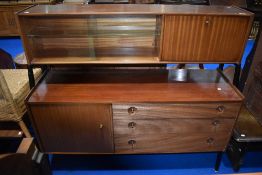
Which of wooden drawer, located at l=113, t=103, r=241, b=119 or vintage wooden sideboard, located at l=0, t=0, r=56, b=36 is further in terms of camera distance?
vintage wooden sideboard, located at l=0, t=0, r=56, b=36

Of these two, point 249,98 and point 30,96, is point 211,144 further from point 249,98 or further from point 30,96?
point 30,96

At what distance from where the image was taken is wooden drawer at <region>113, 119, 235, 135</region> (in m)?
1.47

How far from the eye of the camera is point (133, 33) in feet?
5.12

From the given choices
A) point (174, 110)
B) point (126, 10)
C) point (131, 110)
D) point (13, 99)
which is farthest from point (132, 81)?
point (13, 99)

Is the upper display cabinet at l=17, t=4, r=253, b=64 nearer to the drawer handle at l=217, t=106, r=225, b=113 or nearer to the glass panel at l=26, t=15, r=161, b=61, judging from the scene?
the glass panel at l=26, t=15, r=161, b=61

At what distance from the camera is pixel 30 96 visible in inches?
56.0

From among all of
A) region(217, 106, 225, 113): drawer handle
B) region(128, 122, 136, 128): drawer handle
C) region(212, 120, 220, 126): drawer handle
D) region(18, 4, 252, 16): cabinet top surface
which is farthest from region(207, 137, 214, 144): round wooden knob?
region(18, 4, 252, 16): cabinet top surface

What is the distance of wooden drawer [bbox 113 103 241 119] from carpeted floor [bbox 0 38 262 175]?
2.01ft

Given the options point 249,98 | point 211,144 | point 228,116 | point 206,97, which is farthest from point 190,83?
point 249,98

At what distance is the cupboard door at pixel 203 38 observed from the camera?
1310mm

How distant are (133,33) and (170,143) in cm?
83

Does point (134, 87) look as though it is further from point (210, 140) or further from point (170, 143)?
point (210, 140)

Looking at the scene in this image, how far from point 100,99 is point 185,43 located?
642 mm

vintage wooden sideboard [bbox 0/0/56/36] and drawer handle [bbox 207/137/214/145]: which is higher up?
vintage wooden sideboard [bbox 0/0/56/36]
